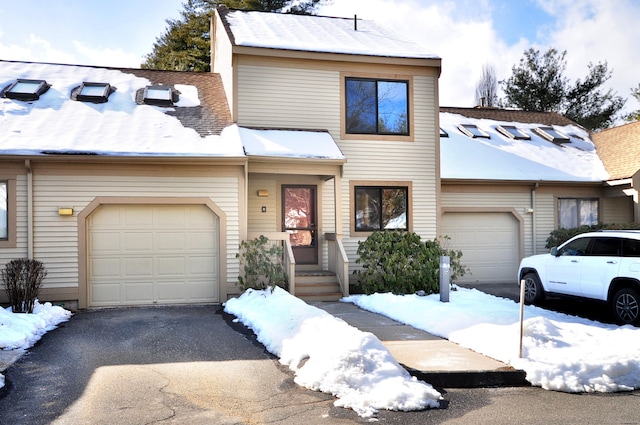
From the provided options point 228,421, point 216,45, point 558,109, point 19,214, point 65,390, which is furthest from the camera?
point 558,109

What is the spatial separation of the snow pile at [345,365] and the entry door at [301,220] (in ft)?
17.3

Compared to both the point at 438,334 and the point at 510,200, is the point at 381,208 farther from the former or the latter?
the point at 438,334

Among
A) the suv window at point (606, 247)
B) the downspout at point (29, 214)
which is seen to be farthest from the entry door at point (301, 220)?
the suv window at point (606, 247)

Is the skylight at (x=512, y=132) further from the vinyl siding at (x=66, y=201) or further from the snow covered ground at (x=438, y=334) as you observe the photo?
the vinyl siding at (x=66, y=201)

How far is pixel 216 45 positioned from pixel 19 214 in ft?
29.4

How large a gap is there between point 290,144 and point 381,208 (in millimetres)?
2973

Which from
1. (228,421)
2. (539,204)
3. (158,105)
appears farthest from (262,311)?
(539,204)

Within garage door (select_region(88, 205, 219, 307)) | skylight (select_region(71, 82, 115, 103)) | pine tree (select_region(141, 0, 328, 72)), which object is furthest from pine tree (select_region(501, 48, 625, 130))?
garage door (select_region(88, 205, 219, 307))

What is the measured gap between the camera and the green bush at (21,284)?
10406 mm

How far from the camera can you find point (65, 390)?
→ 6.07m

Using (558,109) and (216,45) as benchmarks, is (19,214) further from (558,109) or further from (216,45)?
(558,109)

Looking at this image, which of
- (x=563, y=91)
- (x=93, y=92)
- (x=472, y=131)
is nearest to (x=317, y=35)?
(x=93, y=92)

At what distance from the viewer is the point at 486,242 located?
16.4 m

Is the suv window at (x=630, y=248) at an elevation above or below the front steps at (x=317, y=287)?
above
